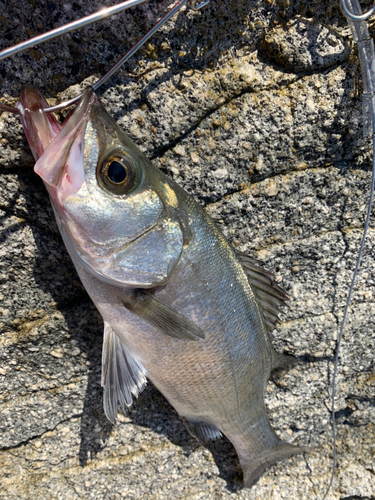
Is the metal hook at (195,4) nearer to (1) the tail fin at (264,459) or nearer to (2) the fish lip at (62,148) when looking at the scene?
(2) the fish lip at (62,148)

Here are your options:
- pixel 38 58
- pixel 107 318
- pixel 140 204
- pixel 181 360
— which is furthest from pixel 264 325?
pixel 38 58

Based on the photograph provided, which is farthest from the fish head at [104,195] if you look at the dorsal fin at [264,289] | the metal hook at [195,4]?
the metal hook at [195,4]

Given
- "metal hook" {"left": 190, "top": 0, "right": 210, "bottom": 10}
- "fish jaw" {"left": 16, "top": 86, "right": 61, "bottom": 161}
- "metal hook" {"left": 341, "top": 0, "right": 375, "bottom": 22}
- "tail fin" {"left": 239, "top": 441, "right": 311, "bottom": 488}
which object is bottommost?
"tail fin" {"left": 239, "top": 441, "right": 311, "bottom": 488}

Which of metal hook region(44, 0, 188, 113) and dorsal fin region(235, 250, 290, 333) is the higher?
metal hook region(44, 0, 188, 113)

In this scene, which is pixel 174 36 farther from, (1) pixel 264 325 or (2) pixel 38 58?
(1) pixel 264 325

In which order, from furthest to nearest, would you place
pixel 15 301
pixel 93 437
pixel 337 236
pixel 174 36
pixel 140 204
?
pixel 93 437 < pixel 337 236 < pixel 15 301 < pixel 174 36 < pixel 140 204

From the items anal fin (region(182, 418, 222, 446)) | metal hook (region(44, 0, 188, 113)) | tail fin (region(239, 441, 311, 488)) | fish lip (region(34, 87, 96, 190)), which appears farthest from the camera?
tail fin (region(239, 441, 311, 488))

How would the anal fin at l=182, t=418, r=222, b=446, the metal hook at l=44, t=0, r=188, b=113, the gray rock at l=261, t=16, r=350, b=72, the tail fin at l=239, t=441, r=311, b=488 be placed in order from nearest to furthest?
1. the metal hook at l=44, t=0, r=188, b=113
2. the gray rock at l=261, t=16, r=350, b=72
3. the anal fin at l=182, t=418, r=222, b=446
4. the tail fin at l=239, t=441, r=311, b=488

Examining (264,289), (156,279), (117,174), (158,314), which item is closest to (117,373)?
(158,314)

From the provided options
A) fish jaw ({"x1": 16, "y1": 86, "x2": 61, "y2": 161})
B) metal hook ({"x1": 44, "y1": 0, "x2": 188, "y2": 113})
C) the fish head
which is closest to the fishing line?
metal hook ({"x1": 44, "y1": 0, "x2": 188, "y2": 113})

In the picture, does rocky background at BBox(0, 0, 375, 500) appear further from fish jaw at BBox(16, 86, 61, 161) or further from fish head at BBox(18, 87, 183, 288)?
fish head at BBox(18, 87, 183, 288)
